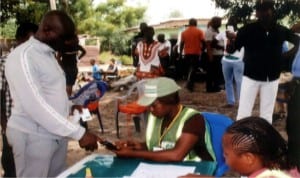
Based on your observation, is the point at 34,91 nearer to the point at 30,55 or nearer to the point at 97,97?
the point at 30,55

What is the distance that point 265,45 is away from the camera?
171 inches

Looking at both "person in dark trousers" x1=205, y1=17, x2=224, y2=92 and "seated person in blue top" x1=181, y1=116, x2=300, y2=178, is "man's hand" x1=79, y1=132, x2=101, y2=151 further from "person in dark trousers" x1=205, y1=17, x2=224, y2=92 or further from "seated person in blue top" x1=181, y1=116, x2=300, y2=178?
"person in dark trousers" x1=205, y1=17, x2=224, y2=92

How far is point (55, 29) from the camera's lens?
7.48 ft

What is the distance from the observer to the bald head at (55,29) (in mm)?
2273

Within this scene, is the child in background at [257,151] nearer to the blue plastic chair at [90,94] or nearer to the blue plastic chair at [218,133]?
the blue plastic chair at [218,133]

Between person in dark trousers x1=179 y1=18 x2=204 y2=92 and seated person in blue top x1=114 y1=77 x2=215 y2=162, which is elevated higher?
seated person in blue top x1=114 y1=77 x2=215 y2=162

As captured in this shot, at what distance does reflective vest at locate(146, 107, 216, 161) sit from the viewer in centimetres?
234

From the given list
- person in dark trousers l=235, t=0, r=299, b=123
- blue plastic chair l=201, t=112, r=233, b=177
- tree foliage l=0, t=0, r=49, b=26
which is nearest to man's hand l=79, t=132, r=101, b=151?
blue plastic chair l=201, t=112, r=233, b=177

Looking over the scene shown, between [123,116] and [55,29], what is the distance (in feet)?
16.6

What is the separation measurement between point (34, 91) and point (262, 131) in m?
1.13

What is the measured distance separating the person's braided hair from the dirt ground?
11.5 feet

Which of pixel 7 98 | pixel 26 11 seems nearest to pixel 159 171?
pixel 7 98

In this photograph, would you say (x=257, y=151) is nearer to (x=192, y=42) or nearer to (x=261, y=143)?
(x=261, y=143)

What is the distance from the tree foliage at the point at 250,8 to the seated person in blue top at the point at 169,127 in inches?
161
